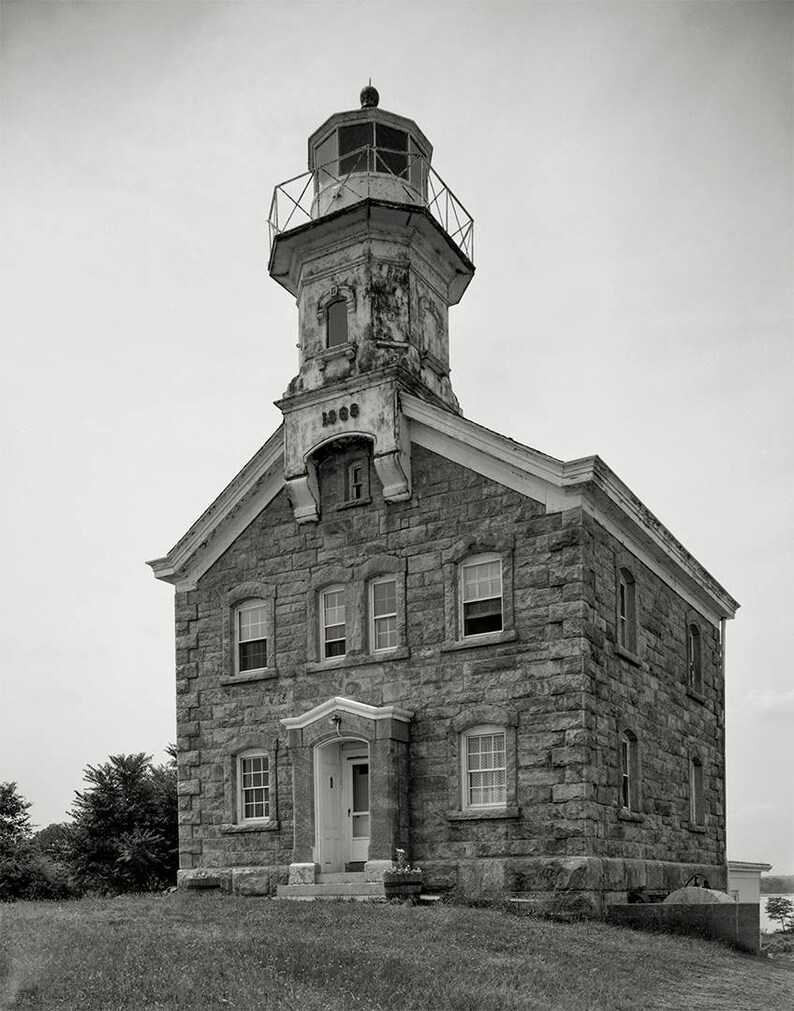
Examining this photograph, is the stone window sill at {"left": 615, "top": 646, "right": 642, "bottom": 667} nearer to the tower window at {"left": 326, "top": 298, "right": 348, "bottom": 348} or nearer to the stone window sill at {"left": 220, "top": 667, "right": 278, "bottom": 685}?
the stone window sill at {"left": 220, "top": 667, "right": 278, "bottom": 685}

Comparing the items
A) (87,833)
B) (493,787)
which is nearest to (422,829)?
(493,787)

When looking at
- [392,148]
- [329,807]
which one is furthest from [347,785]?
[392,148]

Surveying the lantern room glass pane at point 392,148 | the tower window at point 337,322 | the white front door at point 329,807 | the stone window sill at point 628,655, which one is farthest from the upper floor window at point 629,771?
the lantern room glass pane at point 392,148

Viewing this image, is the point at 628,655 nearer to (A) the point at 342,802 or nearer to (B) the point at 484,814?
(B) the point at 484,814

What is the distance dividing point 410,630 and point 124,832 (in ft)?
31.9

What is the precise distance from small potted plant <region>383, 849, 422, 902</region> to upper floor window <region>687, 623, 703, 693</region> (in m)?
8.65

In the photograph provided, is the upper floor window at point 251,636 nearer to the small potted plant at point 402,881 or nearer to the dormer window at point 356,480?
the dormer window at point 356,480

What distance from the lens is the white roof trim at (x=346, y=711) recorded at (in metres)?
20.6

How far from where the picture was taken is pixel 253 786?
899 inches

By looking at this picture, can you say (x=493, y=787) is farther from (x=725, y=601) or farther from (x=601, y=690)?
(x=725, y=601)

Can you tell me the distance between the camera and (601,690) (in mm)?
20359

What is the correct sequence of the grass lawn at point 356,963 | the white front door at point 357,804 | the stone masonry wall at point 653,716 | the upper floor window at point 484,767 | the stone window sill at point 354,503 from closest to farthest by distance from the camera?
1. the grass lawn at point 356,963
2. the upper floor window at point 484,767
3. the stone masonry wall at point 653,716
4. the white front door at point 357,804
5. the stone window sill at point 354,503

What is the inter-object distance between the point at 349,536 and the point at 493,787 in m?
5.56

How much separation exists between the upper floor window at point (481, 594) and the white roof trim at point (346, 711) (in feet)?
6.13
